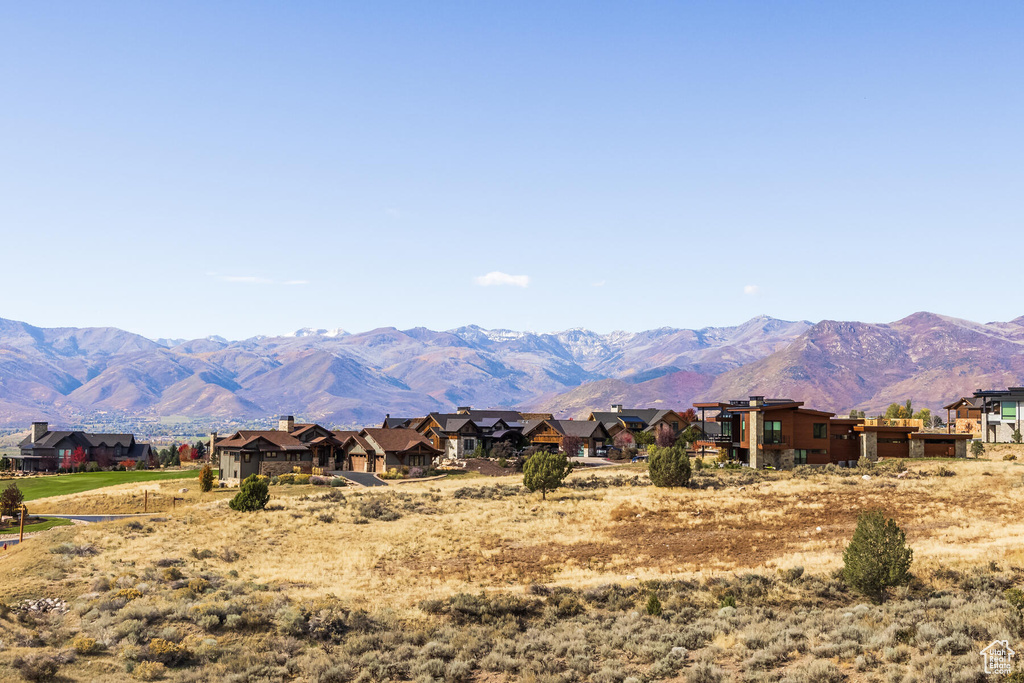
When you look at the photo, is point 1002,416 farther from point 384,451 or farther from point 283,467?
point 283,467

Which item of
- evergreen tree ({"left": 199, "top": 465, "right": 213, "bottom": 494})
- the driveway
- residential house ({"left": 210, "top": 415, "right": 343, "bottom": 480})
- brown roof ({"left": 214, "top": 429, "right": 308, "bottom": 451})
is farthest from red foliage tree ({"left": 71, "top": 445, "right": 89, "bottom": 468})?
the driveway

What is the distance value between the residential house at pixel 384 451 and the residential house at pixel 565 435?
24.0 metres

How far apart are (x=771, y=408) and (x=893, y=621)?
177 feet

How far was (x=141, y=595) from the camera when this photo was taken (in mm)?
32250

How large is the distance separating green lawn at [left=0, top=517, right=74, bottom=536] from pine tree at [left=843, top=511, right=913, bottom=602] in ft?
181

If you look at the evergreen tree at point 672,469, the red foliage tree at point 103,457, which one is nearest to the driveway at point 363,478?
the evergreen tree at point 672,469

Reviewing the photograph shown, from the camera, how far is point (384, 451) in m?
93.3

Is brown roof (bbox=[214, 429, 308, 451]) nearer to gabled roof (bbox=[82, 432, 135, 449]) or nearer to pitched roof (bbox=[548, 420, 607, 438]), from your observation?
pitched roof (bbox=[548, 420, 607, 438])

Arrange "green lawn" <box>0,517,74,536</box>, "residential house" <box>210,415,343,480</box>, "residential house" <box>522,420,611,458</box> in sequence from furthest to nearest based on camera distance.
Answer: "residential house" <box>522,420,611,458</box> < "residential house" <box>210,415,343,480</box> < "green lawn" <box>0,517,74,536</box>

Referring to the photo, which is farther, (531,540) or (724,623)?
(531,540)

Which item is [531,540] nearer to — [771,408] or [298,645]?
[298,645]

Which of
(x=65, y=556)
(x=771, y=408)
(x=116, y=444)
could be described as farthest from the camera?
(x=116, y=444)

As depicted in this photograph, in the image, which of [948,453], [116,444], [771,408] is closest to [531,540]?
[771,408]

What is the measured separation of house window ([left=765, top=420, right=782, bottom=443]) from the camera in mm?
77125
